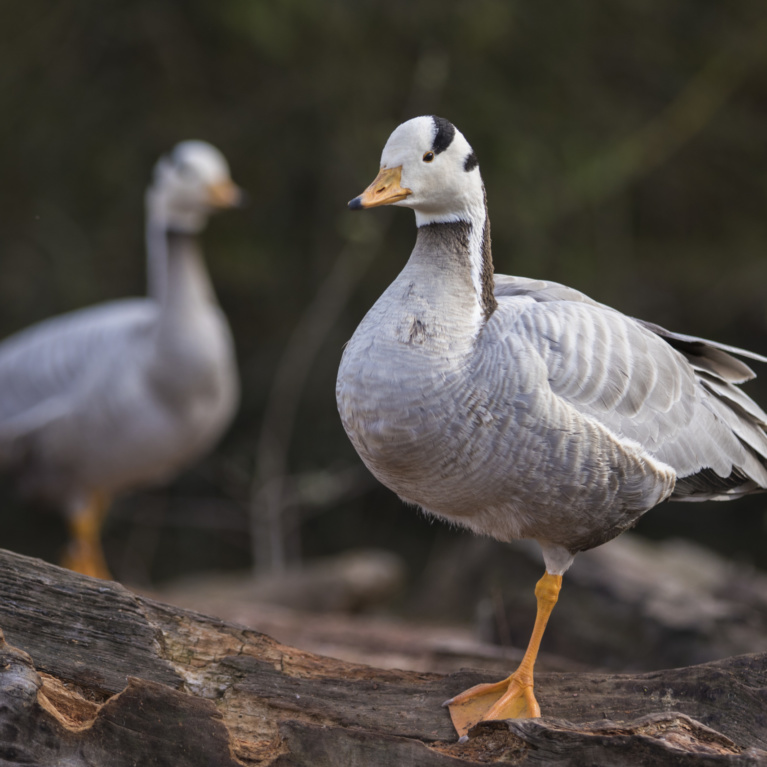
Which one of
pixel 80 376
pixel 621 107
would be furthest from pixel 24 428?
pixel 621 107

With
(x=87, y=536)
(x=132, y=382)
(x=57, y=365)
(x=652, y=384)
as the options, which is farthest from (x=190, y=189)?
(x=652, y=384)

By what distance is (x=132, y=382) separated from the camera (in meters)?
7.29

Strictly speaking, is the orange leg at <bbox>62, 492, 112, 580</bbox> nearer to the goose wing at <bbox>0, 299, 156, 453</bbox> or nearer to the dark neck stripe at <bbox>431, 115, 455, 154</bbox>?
the goose wing at <bbox>0, 299, 156, 453</bbox>

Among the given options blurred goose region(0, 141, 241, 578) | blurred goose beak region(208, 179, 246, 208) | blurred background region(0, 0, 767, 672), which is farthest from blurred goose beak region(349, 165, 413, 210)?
blurred background region(0, 0, 767, 672)

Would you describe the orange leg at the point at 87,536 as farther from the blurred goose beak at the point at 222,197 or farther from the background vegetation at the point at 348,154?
the blurred goose beak at the point at 222,197

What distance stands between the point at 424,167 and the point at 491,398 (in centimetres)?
82

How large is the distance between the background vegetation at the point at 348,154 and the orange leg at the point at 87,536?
1.19 m

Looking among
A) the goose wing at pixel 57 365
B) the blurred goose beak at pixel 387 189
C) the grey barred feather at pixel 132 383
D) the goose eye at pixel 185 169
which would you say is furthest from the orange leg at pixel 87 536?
the blurred goose beak at pixel 387 189

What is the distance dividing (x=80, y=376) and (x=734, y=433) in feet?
18.1

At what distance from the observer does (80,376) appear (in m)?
7.48

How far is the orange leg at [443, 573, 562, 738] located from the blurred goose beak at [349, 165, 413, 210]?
1616 millimetres

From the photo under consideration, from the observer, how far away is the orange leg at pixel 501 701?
9.63ft

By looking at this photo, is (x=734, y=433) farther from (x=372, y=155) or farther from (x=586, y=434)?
(x=372, y=155)

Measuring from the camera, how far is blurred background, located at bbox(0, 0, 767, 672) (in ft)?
26.1
